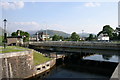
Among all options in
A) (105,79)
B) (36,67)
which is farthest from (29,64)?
(105,79)

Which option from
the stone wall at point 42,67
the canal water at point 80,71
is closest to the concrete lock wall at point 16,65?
the stone wall at point 42,67

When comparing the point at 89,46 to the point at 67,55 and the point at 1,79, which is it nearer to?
the point at 67,55

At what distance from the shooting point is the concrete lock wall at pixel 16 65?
18219 millimetres

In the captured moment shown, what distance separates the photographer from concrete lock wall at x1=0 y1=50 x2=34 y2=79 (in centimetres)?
1822

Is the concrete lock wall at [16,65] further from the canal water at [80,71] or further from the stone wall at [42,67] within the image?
the canal water at [80,71]

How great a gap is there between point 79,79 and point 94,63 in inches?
593

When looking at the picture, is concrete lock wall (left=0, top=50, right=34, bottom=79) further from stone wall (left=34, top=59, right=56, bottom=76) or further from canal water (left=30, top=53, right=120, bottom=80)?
canal water (left=30, top=53, right=120, bottom=80)

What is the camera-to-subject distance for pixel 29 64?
73.7 feet

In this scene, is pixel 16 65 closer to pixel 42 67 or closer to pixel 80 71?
pixel 42 67

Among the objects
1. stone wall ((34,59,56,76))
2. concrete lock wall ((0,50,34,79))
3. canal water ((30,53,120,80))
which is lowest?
canal water ((30,53,120,80))

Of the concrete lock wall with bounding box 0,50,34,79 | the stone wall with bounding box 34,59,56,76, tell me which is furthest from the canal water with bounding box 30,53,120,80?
the concrete lock wall with bounding box 0,50,34,79

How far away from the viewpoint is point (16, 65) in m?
19.9

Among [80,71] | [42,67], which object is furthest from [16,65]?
[80,71]

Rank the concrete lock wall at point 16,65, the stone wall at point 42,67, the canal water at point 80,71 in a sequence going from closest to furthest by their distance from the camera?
the concrete lock wall at point 16,65, the canal water at point 80,71, the stone wall at point 42,67
